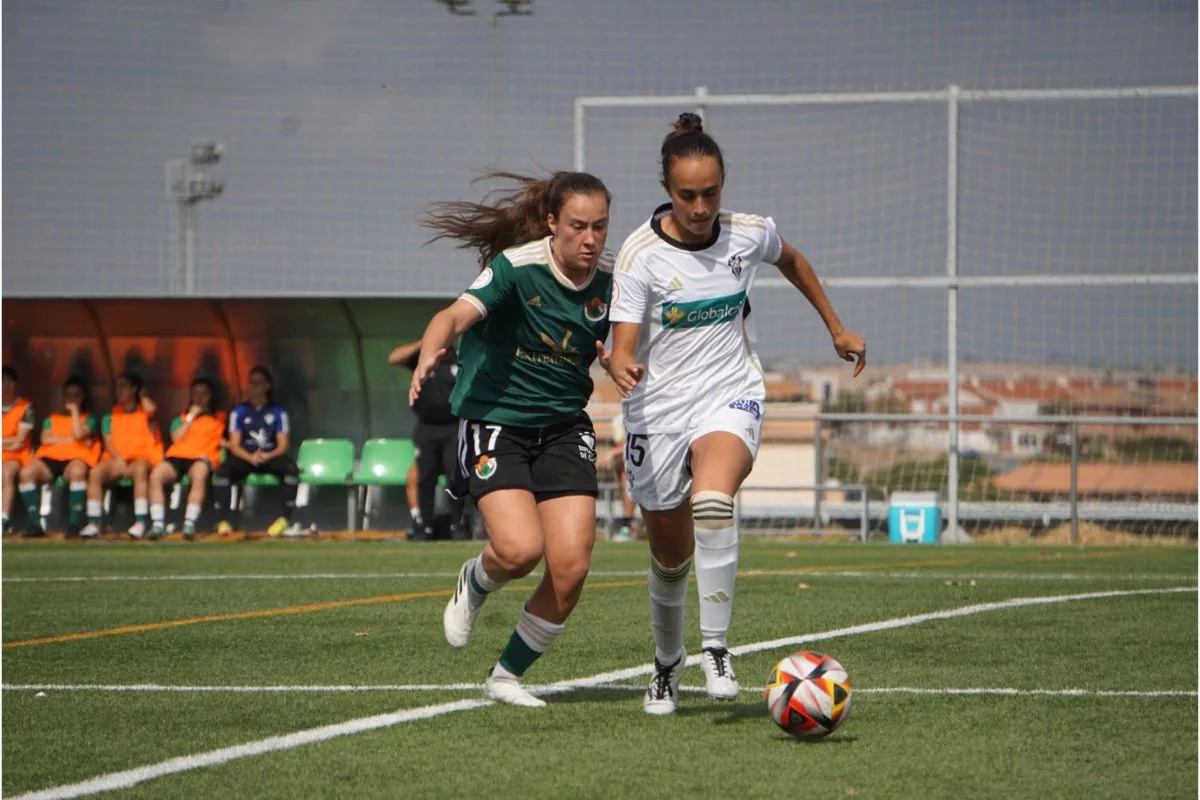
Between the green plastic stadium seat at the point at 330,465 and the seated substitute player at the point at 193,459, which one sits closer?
the seated substitute player at the point at 193,459

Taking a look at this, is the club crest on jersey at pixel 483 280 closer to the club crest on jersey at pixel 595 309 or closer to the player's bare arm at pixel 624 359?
A: the club crest on jersey at pixel 595 309

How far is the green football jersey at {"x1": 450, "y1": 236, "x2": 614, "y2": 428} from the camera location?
20.4 feet

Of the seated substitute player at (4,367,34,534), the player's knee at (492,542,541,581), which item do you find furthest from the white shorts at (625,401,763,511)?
the seated substitute player at (4,367,34,534)

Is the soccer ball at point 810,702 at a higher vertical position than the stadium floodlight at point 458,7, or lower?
lower

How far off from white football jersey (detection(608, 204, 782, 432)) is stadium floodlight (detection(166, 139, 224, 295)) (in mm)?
13897

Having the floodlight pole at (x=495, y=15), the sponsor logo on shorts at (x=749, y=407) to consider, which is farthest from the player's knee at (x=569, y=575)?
the floodlight pole at (x=495, y=15)

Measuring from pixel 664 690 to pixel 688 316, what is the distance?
1.33m

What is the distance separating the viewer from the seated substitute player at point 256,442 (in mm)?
18516

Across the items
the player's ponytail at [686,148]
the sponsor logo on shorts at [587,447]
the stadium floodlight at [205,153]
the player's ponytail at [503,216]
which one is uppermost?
the stadium floodlight at [205,153]

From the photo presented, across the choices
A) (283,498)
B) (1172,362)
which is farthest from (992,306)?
(283,498)

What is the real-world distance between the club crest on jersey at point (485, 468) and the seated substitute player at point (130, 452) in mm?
12544

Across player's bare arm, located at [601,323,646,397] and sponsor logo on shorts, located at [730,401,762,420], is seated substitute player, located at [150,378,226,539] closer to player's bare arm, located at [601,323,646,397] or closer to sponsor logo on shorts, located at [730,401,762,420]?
sponsor logo on shorts, located at [730,401,762,420]

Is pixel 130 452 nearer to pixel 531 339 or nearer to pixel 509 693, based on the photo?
pixel 531 339

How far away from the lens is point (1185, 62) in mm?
22203
